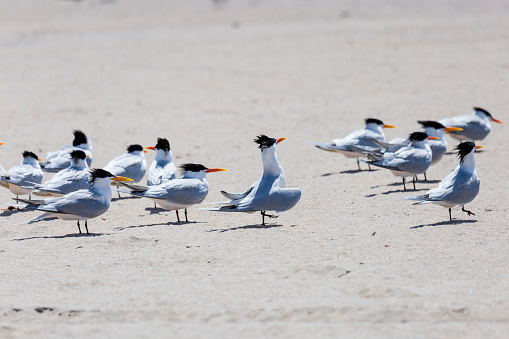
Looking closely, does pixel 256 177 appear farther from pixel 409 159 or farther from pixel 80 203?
pixel 80 203

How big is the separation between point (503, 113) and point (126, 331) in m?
10.9

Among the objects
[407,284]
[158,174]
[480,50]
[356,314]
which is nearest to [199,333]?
[356,314]

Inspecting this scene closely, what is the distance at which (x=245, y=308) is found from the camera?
534 cm

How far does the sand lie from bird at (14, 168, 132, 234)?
0.27m

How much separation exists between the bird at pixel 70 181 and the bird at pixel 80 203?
79 centimetres

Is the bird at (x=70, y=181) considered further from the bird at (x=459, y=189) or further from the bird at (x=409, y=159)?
the bird at (x=459, y=189)

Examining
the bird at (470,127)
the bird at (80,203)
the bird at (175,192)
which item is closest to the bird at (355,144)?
the bird at (470,127)

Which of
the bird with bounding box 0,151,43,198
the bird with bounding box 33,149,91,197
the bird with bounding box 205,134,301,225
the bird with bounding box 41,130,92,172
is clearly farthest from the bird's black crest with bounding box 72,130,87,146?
the bird with bounding box 205,134,301,225

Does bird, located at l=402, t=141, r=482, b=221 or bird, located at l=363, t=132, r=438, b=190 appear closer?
bird, located at l=402, t=141, r=482, b=221

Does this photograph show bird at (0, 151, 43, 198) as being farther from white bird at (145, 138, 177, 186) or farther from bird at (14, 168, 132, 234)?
white bird at (145, 138, 177, 186)

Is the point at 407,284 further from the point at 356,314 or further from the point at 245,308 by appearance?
the point at 245,308

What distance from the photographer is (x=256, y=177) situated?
10.4 metres

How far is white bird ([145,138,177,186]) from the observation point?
28.4 feet

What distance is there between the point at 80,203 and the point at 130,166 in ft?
7.12
